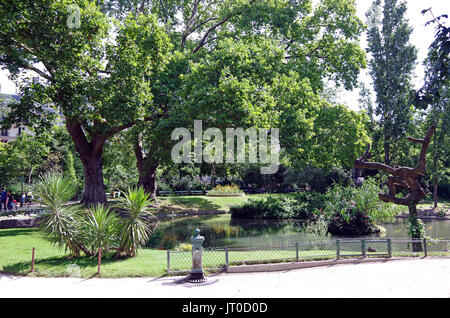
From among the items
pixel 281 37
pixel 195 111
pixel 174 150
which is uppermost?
pixel 281 37

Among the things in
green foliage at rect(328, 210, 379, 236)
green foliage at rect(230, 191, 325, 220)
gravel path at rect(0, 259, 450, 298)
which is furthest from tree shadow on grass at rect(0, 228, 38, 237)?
green foliage at rect(328, 210, 379, 236)

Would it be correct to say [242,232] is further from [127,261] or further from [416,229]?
[127,261]

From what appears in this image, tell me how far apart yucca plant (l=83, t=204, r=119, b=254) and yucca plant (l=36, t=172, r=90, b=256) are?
314 mm

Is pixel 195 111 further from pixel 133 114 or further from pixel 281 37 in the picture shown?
pixel 281 37

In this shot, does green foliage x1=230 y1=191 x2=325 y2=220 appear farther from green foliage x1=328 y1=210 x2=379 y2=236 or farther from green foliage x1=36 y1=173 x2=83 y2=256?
green foliage x1=36 y1=173 x2=83 y2=256

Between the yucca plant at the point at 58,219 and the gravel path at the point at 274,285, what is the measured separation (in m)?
1.96

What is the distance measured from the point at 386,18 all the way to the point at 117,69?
29.4 m

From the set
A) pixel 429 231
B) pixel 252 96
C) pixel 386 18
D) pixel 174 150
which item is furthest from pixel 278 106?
pixel 386 18

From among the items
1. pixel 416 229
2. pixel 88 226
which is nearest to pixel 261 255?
pixel 88 226

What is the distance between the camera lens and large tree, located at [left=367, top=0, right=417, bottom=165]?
3556cm

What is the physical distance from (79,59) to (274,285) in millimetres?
16227

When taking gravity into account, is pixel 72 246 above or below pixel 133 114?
below

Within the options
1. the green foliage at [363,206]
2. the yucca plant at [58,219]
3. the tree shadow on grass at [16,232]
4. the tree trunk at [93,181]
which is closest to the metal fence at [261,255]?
the yucca plant at [58,219]

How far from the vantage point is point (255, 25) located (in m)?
27.2
